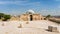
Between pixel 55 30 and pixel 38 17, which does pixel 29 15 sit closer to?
pixel 38 17

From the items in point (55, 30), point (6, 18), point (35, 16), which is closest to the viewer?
point (55, 30)

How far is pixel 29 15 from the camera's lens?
4025 centimetres

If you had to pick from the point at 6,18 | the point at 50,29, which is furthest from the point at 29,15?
the point at 50,29

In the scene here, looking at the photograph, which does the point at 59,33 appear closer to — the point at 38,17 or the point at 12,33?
the point at 12,33

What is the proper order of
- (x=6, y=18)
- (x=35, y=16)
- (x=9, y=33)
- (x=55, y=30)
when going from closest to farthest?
(x=9, y=33) < (x=55, y=30) < (x=6, y=18) < (x=35, y=16)

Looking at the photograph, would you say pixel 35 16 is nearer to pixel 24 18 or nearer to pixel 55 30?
pixel 24 18

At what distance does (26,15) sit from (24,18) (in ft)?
3.92

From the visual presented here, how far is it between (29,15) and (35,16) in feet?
6.16

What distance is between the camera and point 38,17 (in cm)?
4044

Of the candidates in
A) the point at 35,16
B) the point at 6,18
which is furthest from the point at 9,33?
the point at 35,16

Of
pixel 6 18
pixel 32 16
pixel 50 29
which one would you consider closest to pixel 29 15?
pixel 32 16

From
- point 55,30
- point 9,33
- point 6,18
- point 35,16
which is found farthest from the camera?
point 35,16

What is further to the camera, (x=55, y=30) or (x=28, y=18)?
(x=28, y=18)

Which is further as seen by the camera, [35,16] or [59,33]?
[35,16]
